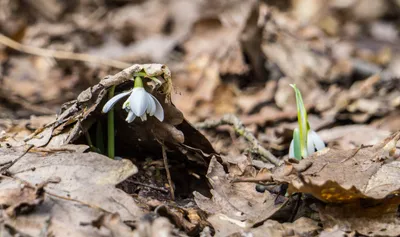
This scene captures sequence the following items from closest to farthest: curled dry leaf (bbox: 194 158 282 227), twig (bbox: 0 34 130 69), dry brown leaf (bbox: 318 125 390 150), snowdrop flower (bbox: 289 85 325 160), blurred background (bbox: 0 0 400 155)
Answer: curled dry leaf (bbox: 194 158 282 227), snowdrop flower (bbox: 289 85 325 160), dry brown leaf (bbox: 318 125 390 150), blurred background (bbox: 0 0 400 155), twig (bbox: 0 34 130 69)

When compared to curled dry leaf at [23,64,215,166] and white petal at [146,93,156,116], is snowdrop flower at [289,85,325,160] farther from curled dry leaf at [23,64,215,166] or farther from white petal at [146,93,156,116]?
white petal at [146,93,156,116]

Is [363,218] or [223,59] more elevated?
[223,59]

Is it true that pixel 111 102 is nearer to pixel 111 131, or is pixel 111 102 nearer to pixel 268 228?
pixel 111 131

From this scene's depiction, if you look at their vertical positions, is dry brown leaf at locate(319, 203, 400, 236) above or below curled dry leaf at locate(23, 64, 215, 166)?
below

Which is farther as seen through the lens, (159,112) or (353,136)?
(353,136)

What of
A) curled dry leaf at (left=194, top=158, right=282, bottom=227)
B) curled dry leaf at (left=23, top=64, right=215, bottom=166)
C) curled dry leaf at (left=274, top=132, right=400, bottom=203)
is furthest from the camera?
curled dry leaf at (left=23, top=64, right=215, bottom=166)

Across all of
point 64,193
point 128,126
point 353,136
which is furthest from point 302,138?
point 353,136

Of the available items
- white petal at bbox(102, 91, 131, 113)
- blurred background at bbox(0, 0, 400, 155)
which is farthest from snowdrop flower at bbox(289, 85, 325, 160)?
blurred background at bbox(0, 0, 400, 155)

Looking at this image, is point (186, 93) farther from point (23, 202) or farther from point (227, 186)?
point (23, 202)

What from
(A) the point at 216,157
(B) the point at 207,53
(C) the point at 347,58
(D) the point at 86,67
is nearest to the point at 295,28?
(C) the point at 347,58
